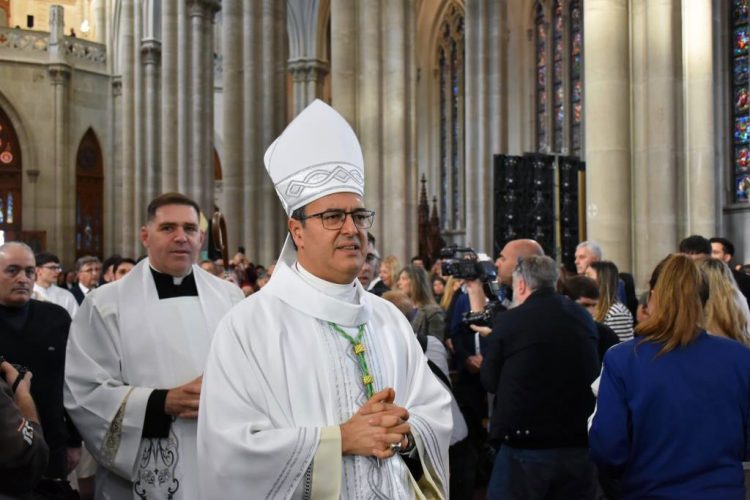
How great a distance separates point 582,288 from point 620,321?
16.8 inches

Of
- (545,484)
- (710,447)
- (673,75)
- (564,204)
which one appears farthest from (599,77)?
(710,447)

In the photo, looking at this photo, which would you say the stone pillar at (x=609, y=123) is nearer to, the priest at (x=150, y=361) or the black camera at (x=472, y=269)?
the black camera at (x=472, y=269)

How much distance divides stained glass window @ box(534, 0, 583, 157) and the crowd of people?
65.9 feet

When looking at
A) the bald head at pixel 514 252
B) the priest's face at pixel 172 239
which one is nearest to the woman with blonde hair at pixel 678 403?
the priest's face at pixel 172 239

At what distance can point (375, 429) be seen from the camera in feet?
7.54

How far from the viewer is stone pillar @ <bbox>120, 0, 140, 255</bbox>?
25969 millimetres

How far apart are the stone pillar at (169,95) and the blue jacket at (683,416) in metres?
19.9

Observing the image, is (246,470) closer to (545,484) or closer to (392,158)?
(545,484)

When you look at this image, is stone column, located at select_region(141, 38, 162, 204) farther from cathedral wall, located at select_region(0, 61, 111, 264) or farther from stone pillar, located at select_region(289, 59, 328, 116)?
cathedral wall, located at select_region(0, 61, 111, 264)

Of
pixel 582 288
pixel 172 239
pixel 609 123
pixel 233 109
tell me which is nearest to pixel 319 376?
pixel 172 239

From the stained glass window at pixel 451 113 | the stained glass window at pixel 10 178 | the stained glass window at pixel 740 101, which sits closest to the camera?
the stained glass window at pixel 740 101

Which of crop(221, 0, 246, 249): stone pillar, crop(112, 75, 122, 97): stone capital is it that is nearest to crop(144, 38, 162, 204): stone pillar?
crop(112, 75, 122, 97): stone capital

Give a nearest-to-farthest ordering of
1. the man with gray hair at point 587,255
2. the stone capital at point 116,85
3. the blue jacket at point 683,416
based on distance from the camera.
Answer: the blue jacket at point 683,416 < the man with gray hair at point 587,255 < the stone capital at point 116,85

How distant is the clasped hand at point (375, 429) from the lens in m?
2.29
